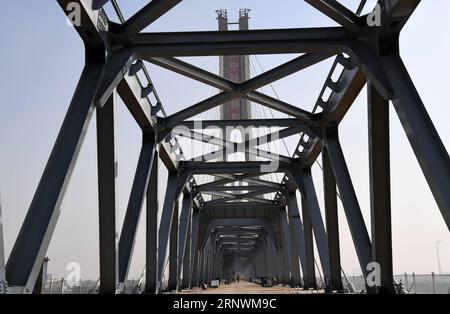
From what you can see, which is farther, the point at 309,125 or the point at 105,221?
the point at 309,125

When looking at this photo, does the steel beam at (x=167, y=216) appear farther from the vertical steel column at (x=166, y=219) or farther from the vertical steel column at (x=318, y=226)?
the vertical steel column at (x=318, y=226)

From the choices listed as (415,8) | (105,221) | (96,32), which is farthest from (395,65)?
(105,221)

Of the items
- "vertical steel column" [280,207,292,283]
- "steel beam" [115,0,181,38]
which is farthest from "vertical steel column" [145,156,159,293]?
"vertical steel column" [280,207,292,283]

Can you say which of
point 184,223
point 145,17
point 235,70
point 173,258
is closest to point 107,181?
point 145,17

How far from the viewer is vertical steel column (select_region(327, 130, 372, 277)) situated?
1566 centimetres

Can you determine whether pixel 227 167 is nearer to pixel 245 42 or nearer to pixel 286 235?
pixel 286 235

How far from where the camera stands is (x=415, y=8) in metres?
10.8

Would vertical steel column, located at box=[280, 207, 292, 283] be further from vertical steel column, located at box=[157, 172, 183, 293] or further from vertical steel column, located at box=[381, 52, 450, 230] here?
vertical steel column, located at box=[381, 52, 450, 230]

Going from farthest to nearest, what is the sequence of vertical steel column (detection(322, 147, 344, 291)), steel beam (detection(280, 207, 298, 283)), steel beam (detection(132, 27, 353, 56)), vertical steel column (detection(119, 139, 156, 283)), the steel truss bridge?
steel beam (detection(280, 207, 298, 283)) → vertical steel column (detection(322, 147, 344, 291)) → vertical steel column (detection(119, 139, 156, 283)) → steel beam (detection(132, 27, 353, 56)) → the steel truss bridge

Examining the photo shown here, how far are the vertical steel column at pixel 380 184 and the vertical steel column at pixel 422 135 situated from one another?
116 centimetres

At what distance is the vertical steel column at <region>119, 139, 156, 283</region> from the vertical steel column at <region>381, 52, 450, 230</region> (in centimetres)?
968

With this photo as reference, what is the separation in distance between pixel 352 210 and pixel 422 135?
21.8ft

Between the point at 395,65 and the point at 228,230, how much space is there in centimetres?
5174
